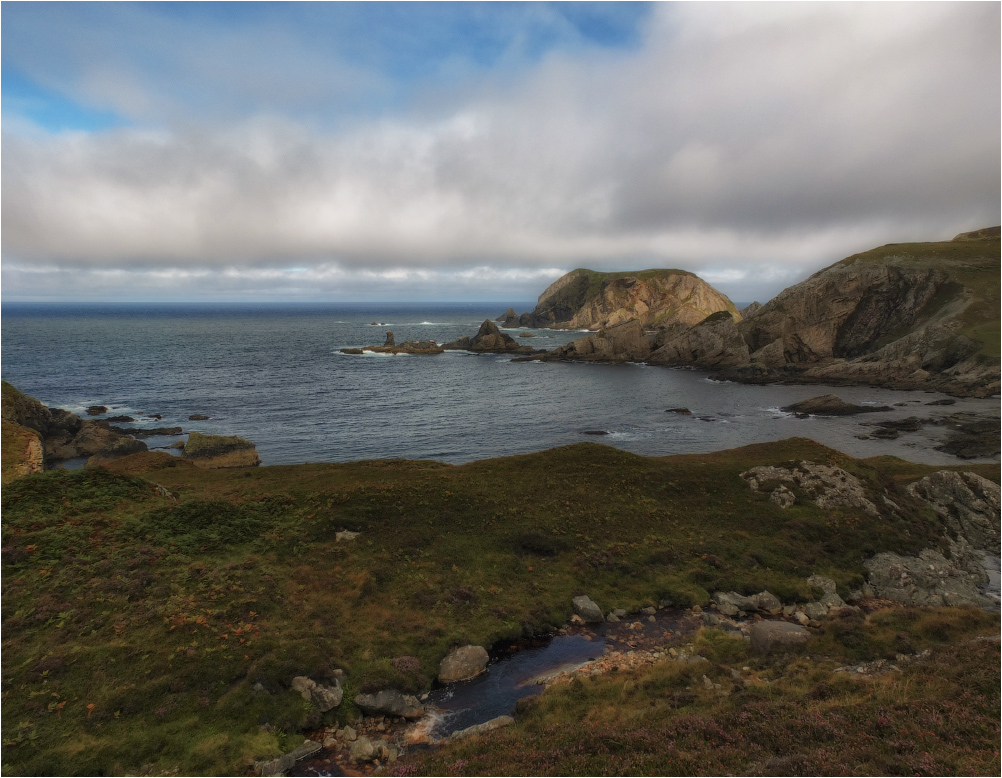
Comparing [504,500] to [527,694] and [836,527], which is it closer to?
[527,694]

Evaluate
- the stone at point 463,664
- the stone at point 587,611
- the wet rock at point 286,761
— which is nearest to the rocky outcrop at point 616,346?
the stone at point 587,611

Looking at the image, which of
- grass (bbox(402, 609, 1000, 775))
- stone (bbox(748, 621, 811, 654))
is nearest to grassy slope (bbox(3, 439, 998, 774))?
stone (bbox(748, 621, 811, 654))

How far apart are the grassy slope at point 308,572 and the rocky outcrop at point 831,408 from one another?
5507 centimetres

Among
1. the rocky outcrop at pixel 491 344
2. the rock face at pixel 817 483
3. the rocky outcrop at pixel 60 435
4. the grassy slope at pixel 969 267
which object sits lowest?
the rocky outcrop at pixel 60 435

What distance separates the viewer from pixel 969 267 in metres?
137

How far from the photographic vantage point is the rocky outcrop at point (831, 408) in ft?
295

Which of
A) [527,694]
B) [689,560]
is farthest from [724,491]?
[527,694]

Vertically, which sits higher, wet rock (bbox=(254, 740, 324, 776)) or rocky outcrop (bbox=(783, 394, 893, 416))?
rocky outcrop (bbox=(783, 394, 893, 416))

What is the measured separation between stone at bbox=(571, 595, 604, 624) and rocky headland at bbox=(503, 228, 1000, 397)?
112m

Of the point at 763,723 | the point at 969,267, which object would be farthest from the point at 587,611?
the point at 969,267

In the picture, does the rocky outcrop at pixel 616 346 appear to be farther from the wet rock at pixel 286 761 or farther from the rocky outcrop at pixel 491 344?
the wet rock at pixel 286 761

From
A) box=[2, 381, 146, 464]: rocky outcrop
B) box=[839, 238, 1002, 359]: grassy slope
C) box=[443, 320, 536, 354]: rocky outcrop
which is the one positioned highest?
box=[839, 238, 1002, 359]: grassy slope

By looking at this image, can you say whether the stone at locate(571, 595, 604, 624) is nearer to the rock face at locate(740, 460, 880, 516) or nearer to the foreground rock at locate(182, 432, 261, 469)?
the rock face at locate(740, 460, 880, 516)

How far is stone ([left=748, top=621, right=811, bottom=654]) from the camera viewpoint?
22.1 meters
